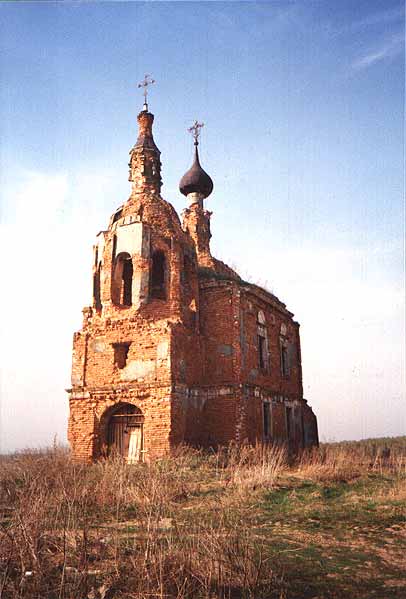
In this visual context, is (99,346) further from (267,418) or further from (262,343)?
(267,418)

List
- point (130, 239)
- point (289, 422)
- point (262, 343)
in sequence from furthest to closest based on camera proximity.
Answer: point (289, 422) → point (262, 343) → point (130, 239)

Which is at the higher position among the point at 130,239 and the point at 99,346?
the point at 130,239

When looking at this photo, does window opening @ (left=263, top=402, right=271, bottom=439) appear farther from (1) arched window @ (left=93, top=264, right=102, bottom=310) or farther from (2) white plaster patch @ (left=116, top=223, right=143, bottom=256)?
(2) white plaster patch @ (left=116, top=223, right=143, bottom=256)

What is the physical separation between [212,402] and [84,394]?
4.22 meters

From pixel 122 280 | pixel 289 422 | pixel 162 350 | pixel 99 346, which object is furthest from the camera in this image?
pixel 289 422

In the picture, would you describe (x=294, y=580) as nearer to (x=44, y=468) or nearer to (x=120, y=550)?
(x=120, y=550)

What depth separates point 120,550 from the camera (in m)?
5.63

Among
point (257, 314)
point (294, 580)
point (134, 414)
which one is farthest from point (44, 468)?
point (257, 314)

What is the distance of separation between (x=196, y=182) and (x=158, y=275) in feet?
30.8

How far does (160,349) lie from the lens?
621 inches

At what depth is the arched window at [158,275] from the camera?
18344 millimetres

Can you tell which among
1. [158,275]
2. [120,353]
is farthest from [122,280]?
[120,353]

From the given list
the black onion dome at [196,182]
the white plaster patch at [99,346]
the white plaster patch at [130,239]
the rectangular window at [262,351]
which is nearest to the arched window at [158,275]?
the white plaster patch at [130,239]

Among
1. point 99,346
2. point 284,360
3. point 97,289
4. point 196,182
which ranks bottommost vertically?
point 99,346
